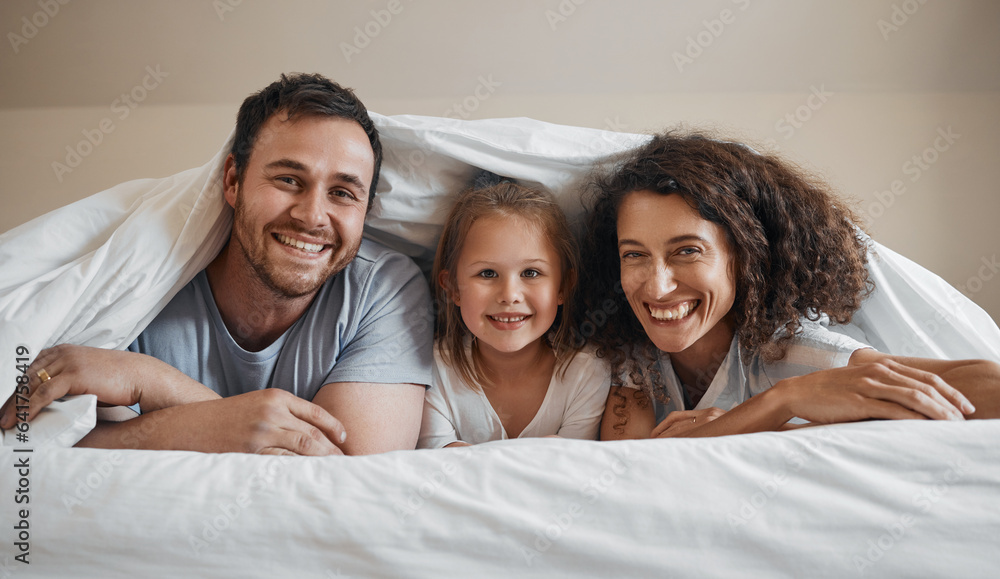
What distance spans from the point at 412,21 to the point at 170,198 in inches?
35.9

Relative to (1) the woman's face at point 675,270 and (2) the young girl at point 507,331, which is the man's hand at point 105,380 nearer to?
(2) the young girl at point 507,331

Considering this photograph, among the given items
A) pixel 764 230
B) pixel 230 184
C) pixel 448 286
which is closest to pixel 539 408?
pixel 448 286

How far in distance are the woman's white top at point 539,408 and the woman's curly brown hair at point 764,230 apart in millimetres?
50

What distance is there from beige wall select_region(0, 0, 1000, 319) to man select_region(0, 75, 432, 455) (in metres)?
0.71

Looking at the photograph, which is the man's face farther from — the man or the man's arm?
the man's arm

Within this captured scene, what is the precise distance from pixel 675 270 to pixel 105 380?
0.91 metres

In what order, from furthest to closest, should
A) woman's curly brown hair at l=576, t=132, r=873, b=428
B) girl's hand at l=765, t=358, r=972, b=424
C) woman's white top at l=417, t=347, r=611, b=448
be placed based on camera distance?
woman's white top at l=417, t=347, r=611, b=448, woman's curly brown hair at l=576, t=132, r=873, b=428, girl's hand at l=765, t=358, r=972, b=424

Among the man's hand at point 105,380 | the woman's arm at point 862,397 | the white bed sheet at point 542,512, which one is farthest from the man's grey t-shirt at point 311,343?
the woman's arm at point 862,397

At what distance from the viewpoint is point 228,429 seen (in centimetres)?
86

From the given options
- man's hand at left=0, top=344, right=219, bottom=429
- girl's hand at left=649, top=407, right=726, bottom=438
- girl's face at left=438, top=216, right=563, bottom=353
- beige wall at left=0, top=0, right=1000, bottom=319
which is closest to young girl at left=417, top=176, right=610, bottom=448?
girl's face at left=438, top=216, right=563, bottom=353

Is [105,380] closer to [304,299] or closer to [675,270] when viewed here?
[304,299]

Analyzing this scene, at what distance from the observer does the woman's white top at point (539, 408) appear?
1149mm

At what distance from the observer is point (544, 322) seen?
112 centimetres

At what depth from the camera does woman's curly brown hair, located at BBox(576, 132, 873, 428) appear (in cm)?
104
